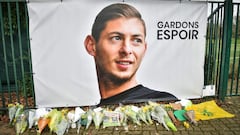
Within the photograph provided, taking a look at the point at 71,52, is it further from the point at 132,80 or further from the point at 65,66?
the point at 132,80

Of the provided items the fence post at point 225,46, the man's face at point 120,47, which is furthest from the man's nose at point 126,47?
the fence post at point 225,46

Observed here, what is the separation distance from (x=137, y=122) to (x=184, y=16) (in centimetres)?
214

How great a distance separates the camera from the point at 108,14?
3889 millimetres

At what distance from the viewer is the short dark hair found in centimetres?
388

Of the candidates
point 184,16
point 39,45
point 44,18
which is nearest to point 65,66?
point 39,45

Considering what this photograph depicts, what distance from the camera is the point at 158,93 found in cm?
432

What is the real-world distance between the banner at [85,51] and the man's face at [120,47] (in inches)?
6.1

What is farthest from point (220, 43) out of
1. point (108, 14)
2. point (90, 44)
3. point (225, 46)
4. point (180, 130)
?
point (90, 44)

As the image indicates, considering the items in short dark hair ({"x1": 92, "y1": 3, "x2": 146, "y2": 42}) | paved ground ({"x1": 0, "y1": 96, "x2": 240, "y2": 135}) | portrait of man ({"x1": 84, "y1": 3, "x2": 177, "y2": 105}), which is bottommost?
paved ground ({"x1": 0, "y1": 96, "x2": 240, "y2": 135})

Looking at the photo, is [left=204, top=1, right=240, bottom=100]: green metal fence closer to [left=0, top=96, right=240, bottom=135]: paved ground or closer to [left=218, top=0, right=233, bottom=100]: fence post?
[left=218, top=0, right=233, bottom=100]: fence post

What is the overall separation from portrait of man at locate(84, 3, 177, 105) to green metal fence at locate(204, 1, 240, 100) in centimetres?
147

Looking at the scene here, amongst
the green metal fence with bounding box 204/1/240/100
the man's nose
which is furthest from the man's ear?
the green metal fence with bounding box 204/1/240/100

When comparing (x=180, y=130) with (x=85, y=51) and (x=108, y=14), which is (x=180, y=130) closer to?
(x=85, y=51)

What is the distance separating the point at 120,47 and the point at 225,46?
6.87 ft
